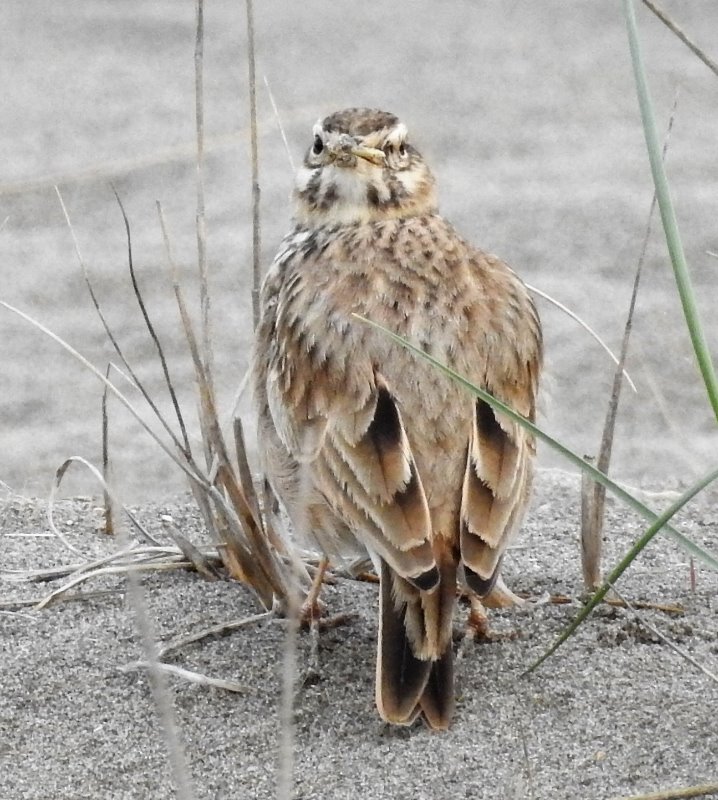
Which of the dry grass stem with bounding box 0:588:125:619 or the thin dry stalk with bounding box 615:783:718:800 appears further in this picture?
the dry grass stem with bounding box 0:588:125:619

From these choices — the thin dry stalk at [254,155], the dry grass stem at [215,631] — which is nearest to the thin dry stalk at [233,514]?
the dry grass stem at [215,631]

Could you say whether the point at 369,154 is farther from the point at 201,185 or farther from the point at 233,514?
the point at 233,514

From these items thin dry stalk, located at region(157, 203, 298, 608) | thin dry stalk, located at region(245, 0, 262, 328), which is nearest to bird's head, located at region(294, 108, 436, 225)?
thin dry stalk, located at region(245, 0, 262, 328)

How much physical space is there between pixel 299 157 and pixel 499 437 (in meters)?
4.34

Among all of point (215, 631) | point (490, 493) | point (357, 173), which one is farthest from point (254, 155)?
point (215, 631)

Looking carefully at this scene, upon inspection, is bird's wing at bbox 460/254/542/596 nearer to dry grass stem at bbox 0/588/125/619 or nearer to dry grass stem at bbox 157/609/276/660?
dry grass stem at bbox 157/609/276/660

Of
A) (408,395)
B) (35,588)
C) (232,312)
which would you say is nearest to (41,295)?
(232,312)

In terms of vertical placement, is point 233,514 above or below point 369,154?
below

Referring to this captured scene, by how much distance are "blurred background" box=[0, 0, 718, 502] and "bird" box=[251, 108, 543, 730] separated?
0.38m

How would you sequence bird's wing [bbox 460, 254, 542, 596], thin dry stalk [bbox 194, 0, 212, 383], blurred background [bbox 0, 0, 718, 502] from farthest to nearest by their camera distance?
1. blurred background [bbox 0, 0, 718, 502]
2. thin dry stalk [bbox 194, 0, 212, 383]
3. bird's wing [bbox 460, 254, 542, 596]

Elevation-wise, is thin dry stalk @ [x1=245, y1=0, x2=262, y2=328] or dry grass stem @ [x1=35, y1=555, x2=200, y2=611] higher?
thin dry stalk @ [x1=245, y1=0, x2=262, y2=328]

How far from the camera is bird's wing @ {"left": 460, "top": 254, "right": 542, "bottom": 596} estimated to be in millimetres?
3207

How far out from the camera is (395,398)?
3424 mm

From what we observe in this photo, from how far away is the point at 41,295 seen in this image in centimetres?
666
